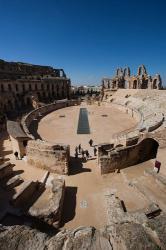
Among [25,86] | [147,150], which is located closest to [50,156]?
[147,150]

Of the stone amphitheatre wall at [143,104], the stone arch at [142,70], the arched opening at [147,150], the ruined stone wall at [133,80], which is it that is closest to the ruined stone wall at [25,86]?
the ruined stone wall at [133,80]

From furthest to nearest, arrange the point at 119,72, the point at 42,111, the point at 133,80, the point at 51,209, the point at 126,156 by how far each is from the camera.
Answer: the point at 119,72 → the point at 133,80 → the point at 42,111 → the point at 126,156 → the point at 51,209

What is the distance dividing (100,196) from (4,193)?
17.4ft

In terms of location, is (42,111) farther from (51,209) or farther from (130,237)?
(130,237)

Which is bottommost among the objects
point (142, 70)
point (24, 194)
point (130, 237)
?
point (24, 194)

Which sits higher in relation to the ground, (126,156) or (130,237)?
(130,237)

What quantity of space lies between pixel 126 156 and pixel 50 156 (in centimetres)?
529

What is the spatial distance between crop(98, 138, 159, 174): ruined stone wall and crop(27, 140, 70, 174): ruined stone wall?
242 cm

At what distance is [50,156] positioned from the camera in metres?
10.4

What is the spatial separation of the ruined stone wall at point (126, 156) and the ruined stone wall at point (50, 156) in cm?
242

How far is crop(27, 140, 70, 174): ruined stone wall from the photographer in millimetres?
10219

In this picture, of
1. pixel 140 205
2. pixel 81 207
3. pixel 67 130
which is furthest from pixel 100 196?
pixel 67 130

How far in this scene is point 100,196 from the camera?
8250mm

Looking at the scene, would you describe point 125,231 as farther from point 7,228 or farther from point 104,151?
point 104,151
